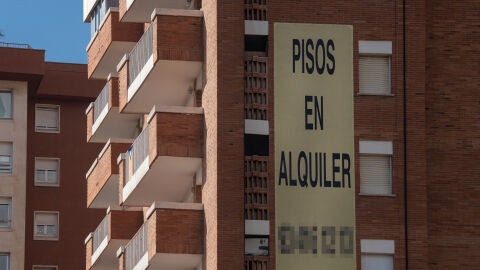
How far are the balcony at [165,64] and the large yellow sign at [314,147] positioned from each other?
2545 mm

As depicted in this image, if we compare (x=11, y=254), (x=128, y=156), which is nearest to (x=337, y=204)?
(x=128, y=156)

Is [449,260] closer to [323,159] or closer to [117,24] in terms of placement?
[323,159]

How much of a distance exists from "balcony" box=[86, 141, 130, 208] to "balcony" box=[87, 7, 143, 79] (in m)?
2.92

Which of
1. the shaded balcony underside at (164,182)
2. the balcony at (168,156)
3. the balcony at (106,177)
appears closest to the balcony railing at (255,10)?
the balcony at (168,156)

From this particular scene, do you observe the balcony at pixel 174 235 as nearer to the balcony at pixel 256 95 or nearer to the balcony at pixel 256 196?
the balcony at pixel 256 196

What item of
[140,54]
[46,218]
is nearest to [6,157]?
[46,218]

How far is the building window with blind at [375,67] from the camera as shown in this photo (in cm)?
4556

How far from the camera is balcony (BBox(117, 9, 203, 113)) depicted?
46125 mm

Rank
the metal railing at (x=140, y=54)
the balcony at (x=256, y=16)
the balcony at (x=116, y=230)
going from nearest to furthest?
the balcony at (x=256, y=16) → the metal railing at (x=140, y=54) → the balcony at (x=116, y=230)

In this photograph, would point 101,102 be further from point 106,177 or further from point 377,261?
point 377,261

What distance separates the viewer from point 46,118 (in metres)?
84.1

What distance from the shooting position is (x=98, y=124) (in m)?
58.2

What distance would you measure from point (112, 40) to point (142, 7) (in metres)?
4.91

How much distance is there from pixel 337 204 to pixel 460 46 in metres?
5.70
